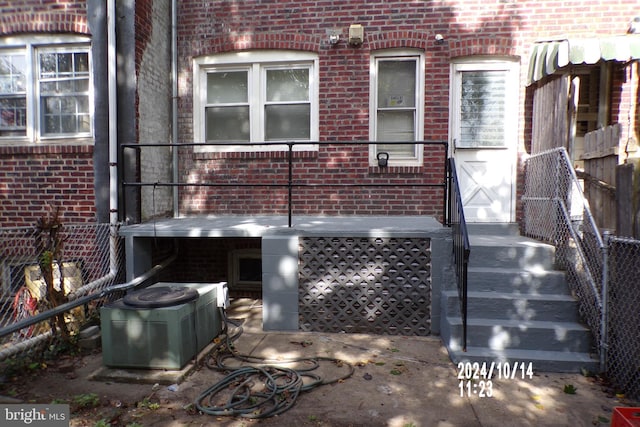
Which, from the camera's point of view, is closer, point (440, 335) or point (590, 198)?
point (440, 335)

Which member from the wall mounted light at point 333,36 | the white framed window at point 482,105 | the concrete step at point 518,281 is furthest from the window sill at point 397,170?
the concrete step at point 518,281

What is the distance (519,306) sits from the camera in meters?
4.03

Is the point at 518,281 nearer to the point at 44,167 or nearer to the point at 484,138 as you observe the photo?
the point at 484,138

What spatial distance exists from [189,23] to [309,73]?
193 centimetres

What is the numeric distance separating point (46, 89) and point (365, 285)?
4942 millimetres

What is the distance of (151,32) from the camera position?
18.7ft

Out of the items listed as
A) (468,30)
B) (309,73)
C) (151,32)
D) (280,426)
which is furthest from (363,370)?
(151,32)

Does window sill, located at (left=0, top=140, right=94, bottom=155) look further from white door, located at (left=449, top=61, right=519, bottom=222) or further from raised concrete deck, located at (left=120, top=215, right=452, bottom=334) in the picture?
white door, located at (left=449, top=61, right=519, bottom=222)

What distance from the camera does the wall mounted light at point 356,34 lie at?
5738 millimetres

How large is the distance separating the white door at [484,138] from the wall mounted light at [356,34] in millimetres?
1347

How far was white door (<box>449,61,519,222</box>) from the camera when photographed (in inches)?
231

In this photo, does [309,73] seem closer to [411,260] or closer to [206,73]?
[206,73]

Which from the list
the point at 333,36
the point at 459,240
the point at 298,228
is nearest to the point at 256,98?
the point at 333,36

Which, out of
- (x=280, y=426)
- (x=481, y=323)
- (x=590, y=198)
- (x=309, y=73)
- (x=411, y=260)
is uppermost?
(x=309, y=73)
